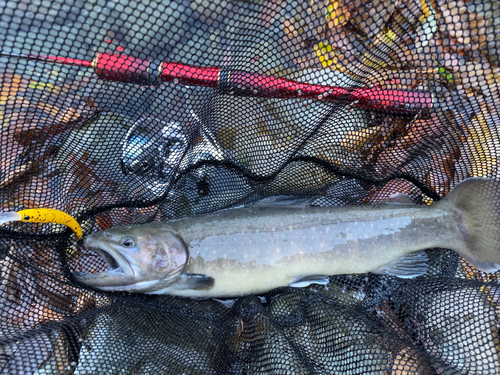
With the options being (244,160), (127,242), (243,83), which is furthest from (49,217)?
(243,83)

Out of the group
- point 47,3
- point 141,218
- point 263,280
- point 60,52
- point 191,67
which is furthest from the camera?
point 141,218

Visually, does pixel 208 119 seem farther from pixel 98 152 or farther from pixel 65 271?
pixel 65 271

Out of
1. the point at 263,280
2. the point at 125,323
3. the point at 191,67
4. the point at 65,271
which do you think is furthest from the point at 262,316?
the point at 191,67

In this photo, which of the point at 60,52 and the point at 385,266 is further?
the point at 385,266

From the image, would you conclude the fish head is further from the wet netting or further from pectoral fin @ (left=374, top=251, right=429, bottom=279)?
pectoral fin @ (left=374, top=251, right=429, bottom=279)

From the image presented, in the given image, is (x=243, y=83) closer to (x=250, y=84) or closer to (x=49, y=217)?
(x=250, y=84)

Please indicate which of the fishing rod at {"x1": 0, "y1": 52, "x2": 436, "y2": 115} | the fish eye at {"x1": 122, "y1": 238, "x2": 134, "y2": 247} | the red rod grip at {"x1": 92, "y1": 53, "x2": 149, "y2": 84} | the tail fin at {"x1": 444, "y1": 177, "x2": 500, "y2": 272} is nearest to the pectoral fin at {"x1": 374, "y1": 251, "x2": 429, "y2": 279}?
the tail fin at {"x1": 444, "y1": 177, "x2": 500, "y2": 272}
